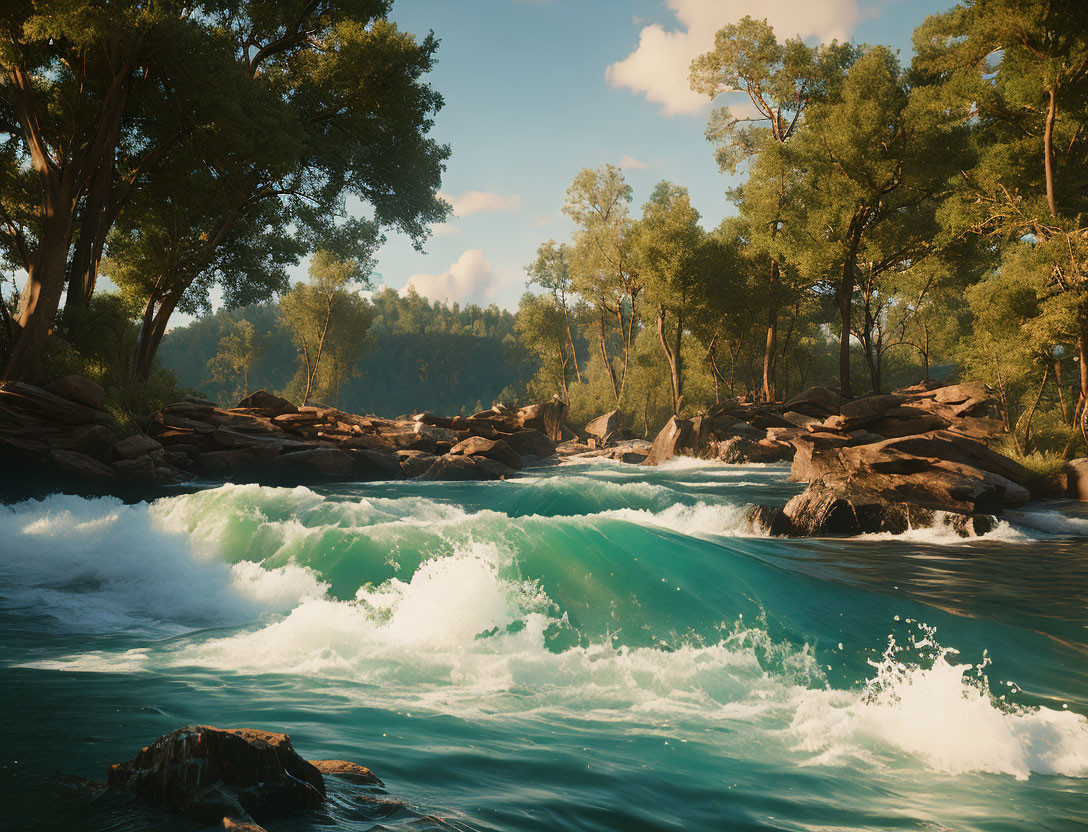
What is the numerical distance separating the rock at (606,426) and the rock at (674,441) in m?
10.6

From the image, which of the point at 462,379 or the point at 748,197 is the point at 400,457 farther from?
the point at 462,379

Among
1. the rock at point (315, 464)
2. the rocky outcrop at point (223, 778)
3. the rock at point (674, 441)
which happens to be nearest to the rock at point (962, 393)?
the rock at point (674, 441)

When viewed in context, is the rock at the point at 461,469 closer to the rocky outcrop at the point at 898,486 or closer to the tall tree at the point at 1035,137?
the rocky outcrop at the point at 898,486

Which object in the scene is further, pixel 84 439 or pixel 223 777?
pixel 84 439

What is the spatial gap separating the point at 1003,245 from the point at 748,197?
1271 centimetres

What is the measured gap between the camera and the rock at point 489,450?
2705 centimetres

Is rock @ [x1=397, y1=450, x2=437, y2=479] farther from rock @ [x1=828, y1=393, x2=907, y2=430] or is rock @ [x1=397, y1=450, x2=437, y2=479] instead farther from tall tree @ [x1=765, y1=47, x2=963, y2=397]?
tall tree @ [x1=765, y1=47, x2=963, y2=397]

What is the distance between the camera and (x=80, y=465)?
1881cm

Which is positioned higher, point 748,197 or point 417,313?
point 417,313

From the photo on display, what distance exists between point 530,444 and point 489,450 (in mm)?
4831

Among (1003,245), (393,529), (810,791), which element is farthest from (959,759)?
(1003,245)

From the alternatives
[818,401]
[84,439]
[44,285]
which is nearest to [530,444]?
[818,401]

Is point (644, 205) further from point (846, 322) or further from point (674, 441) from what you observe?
point (674, 441)

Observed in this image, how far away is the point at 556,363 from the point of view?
191ft
